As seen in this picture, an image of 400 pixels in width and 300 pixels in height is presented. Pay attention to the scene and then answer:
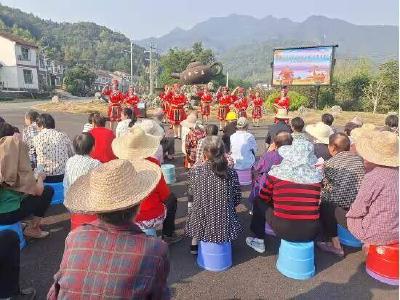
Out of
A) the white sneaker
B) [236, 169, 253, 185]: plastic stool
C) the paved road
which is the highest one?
[236, 169, 253, 185]: plastic stool

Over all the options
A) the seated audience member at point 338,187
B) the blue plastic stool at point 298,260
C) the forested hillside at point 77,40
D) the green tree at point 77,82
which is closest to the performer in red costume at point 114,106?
the seated audience member at point 338,187

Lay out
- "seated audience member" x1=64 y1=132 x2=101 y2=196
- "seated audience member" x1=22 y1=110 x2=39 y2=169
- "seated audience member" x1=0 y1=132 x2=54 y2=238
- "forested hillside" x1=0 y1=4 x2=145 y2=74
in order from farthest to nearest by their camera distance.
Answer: "forested hillside" x1=0 y1=4 x2=145 y2=74, "seated audience member" x1=22 y1=110 x2=39 y2=169, "seated audience member" x1=64 y1=132 x2=101 y2=196, "seated audience member" x1=0 y1=132 x2=54 y2=238

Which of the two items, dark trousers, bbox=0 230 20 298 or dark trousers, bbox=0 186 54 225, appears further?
dark trousers, bbox=0 186 54 225

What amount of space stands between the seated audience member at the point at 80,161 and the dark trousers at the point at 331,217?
8.70ft

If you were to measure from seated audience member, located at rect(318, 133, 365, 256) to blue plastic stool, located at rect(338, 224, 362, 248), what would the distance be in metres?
0.26

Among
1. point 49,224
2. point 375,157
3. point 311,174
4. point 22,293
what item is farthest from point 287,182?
point 49,224

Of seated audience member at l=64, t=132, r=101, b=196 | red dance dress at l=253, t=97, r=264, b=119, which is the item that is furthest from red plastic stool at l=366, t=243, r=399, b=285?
red dance dress at l=253, t=97, r=264, b=119

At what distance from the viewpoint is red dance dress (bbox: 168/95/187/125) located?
12.2m

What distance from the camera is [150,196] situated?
140 inches

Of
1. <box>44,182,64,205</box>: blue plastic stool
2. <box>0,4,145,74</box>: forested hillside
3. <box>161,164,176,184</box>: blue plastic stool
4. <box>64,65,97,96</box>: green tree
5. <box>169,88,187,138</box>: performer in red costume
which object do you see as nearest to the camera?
<box>44,182,64,205</box>: blue plastic stool

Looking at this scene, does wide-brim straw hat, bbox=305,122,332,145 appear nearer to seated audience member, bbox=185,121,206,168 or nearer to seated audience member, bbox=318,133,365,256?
seated audience member, bbox=318,133,365,256

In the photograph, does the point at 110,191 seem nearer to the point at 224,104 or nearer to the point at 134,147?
the point at 134,147

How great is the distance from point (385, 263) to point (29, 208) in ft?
12.4

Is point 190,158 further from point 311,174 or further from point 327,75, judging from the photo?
point 327,75
